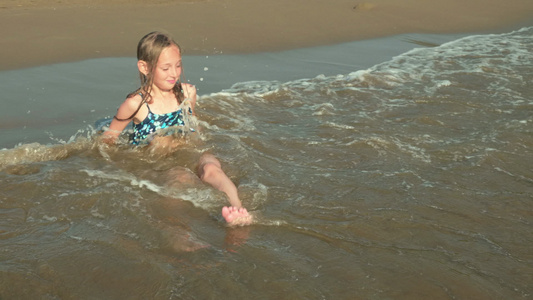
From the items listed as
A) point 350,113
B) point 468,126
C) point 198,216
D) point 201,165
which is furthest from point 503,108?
point 198,216

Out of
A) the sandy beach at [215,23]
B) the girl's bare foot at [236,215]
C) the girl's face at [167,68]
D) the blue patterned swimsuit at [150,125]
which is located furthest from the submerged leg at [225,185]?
the sandy beach at [215,23]

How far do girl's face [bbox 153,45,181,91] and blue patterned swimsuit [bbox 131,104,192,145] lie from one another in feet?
0.76

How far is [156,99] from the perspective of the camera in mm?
4816

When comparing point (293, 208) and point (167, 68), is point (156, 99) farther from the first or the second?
point (293, 208)

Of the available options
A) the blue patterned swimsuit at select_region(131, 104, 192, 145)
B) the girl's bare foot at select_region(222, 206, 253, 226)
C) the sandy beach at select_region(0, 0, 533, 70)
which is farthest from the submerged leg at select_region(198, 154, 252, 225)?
the sandy beach at select_region(0, 0, 533, 70)

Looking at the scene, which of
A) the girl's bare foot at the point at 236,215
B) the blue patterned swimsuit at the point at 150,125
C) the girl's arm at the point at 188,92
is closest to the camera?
the girl's bare foot at the point at 236,215

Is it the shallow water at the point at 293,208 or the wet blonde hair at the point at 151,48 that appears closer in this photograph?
the shallow water at the point at 293,208

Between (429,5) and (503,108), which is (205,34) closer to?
(503,108)

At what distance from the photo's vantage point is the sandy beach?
7.48m

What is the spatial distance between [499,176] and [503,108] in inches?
72.1

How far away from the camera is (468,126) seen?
5.48m

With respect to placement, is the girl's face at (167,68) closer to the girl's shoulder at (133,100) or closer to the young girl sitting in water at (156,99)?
the young girl sitting in water at (156,99)

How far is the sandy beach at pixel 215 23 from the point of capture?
295 inches

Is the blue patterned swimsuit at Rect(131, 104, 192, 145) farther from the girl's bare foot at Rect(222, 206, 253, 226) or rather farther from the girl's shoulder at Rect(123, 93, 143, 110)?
the girl's bare foot at Rect(222, 206, 253, 226)
